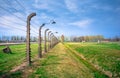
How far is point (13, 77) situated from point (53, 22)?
71.8ft

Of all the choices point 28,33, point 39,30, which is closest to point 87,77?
point 28,33

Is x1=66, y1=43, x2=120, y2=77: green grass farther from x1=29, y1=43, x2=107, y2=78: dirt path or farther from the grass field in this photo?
x1=29, y1=43, x2=107, y2=78: dirt path

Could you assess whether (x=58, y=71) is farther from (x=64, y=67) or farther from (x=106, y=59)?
(x=106, y=59)

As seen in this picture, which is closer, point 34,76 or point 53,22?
point 34,76

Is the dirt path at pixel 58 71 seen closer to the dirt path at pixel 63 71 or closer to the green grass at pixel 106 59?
the dirt path at pixel 63 71

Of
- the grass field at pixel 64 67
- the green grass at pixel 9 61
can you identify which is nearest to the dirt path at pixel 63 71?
the grass field at pixel 64 67

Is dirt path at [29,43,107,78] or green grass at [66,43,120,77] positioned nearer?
dirt path at [29,43,107,78]

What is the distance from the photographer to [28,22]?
43.2ft

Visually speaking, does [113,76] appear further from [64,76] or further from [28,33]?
[28,33]

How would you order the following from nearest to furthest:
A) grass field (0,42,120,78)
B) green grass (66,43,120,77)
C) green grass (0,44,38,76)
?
1. grass field (0,42,120,78)
2. green grass (0,44,38,76)
3. green grass (66,43,120,77)

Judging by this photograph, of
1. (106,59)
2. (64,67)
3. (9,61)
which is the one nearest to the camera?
(64,67)

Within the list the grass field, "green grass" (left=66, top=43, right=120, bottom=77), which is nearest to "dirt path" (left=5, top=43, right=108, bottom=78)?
the grass field

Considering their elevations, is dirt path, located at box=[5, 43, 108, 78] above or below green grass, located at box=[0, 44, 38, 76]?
below

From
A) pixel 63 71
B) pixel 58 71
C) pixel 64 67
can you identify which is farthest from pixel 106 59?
pixel 58 71
